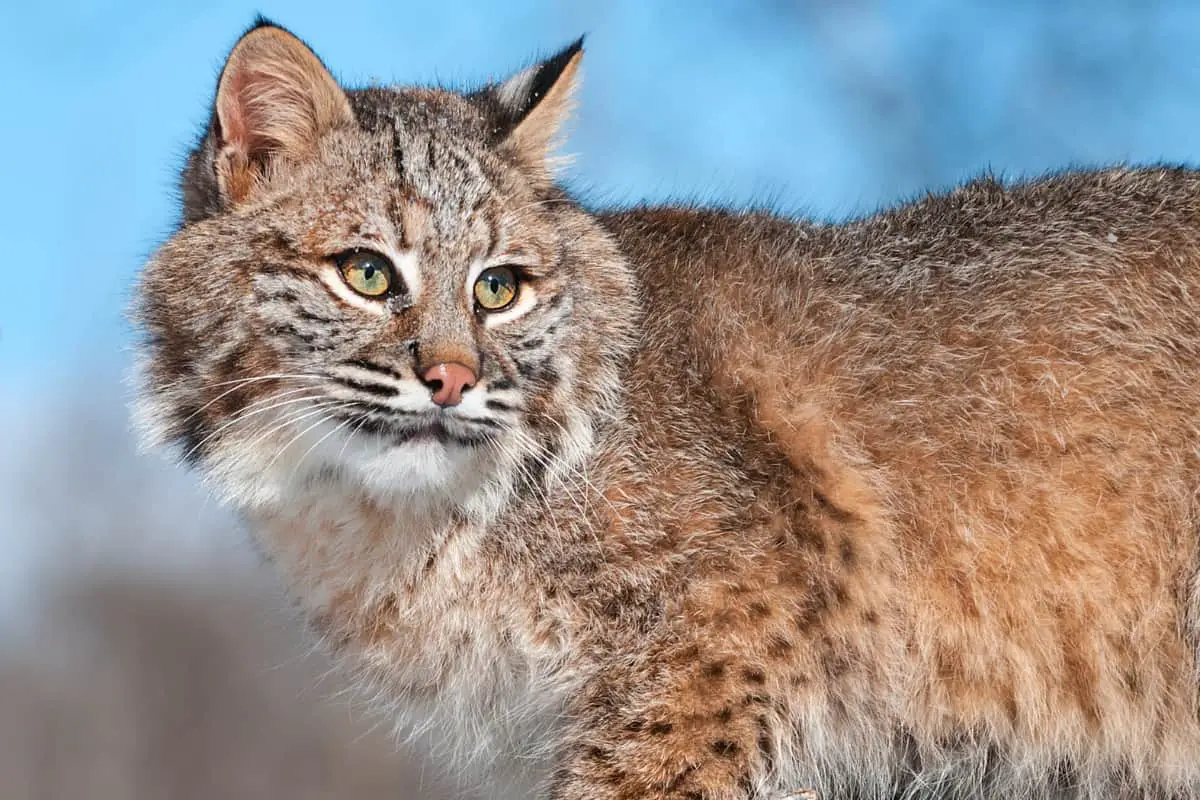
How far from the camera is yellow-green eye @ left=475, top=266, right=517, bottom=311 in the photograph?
5.01 metres

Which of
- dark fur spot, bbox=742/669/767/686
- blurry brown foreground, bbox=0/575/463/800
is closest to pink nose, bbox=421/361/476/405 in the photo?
dark fur spot, bbox=742/669/767/686

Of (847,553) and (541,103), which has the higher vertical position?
(541,103)

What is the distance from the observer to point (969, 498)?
17.0ft

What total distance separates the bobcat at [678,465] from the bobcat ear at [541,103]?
0.08 feet

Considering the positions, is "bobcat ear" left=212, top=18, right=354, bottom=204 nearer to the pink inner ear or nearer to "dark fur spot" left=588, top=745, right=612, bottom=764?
the pink inner ear

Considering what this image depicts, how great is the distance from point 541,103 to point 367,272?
4.08 ft

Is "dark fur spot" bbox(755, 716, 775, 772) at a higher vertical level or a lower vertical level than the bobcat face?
lower

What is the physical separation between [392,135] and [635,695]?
2.33 meters

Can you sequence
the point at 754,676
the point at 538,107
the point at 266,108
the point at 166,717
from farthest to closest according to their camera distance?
1. the point at 166,717
2. the point at 538,107
3. the point at 266,108
4. the point at 754,676

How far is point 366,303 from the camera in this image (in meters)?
4.74

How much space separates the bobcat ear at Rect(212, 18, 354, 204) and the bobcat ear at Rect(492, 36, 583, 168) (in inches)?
30.8

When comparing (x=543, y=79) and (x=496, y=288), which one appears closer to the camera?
(x=496, y=288)

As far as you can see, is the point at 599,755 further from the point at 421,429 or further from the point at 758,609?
the point at 421,429

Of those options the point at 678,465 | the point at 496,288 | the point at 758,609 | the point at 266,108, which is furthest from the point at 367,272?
the point at 758,609
